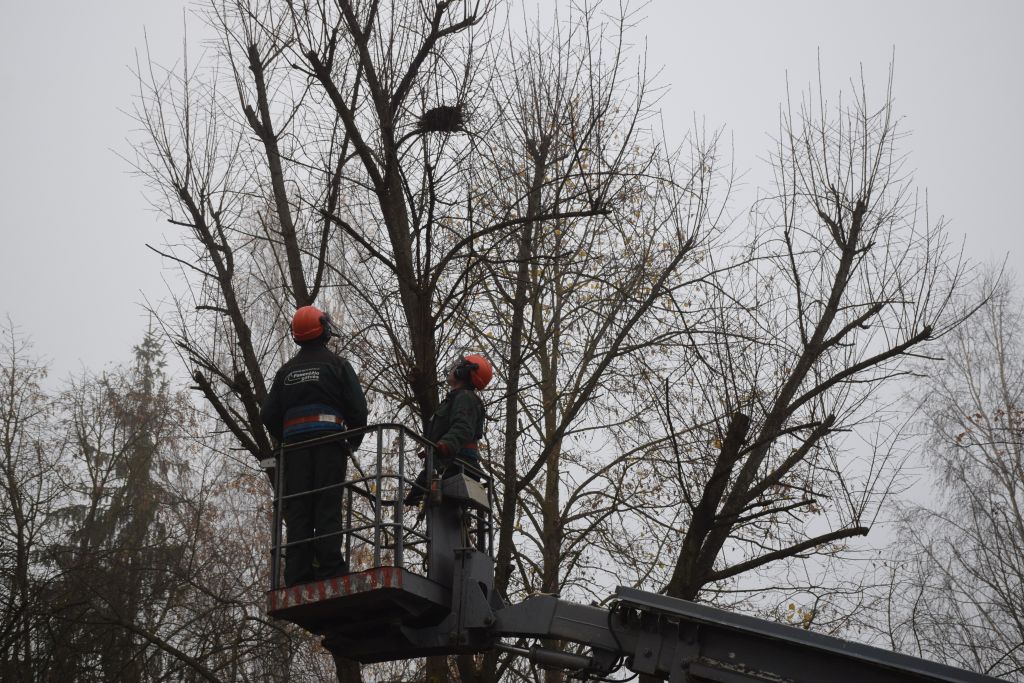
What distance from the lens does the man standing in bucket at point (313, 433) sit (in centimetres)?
671

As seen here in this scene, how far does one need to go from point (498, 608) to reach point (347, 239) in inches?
296

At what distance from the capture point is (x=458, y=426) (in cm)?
731

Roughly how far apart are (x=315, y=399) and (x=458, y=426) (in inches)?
40.7

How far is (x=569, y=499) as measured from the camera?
14031 millimetres

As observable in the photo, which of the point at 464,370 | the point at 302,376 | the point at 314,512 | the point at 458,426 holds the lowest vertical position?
the point at 314,512

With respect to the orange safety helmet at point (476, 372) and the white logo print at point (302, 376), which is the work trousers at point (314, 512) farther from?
the orange safety helmet at point (476, 372)

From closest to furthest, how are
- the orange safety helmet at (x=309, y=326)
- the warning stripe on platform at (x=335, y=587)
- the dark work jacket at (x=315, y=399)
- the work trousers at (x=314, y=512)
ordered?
the warning stripe on platform at (x=335, y=587), the work trousers at (x=314, y=512), the dark work jacket at (x=315, y=399), the orange safety helmet at (x=309, y=326)

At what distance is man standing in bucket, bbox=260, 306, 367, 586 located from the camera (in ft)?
22.0

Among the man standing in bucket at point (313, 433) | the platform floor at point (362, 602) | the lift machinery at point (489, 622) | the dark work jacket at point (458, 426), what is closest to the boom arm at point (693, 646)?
the lift machinery at point (489, 622)

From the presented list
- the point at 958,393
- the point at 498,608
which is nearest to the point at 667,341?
the point at 498,608

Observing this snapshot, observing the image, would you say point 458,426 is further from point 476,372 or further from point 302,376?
point 302,376

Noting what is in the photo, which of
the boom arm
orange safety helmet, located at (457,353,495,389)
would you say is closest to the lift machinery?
the boom arm

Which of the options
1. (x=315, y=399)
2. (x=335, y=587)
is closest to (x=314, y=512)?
(x=335, y=587)

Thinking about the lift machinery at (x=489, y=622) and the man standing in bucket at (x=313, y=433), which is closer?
the lift machinery at (x=489, y=622)
